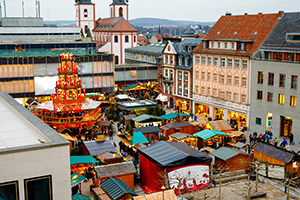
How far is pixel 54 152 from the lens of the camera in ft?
43.2

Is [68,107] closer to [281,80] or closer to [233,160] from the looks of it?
[233,160]

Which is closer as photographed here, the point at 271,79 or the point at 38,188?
the point at 38,188

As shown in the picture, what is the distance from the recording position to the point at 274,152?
106ft

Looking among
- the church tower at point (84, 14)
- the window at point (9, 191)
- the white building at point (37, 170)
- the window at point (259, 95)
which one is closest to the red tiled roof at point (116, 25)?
the church tower at point (84, 14)

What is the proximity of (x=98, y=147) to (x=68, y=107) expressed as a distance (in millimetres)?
15443

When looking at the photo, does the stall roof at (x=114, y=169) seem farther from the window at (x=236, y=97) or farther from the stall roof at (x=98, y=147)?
the window at (x=236, y=97)

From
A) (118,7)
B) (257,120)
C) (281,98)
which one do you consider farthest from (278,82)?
(118,7)

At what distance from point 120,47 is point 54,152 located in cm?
10783

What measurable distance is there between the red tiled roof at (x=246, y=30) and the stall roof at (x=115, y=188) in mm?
30079

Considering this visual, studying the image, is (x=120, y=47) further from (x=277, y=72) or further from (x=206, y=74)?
(x=277, y=72)

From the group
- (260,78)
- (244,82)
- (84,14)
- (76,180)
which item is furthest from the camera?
(84,14)

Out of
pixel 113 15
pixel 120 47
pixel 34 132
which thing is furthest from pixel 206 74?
pixel 113 15

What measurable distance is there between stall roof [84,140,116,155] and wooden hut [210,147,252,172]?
940cm

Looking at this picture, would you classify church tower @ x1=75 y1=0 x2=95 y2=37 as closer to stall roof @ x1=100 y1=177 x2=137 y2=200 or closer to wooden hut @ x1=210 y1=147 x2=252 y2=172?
wooden hut @ x1=210 y1=147 x2=252 y2=172
